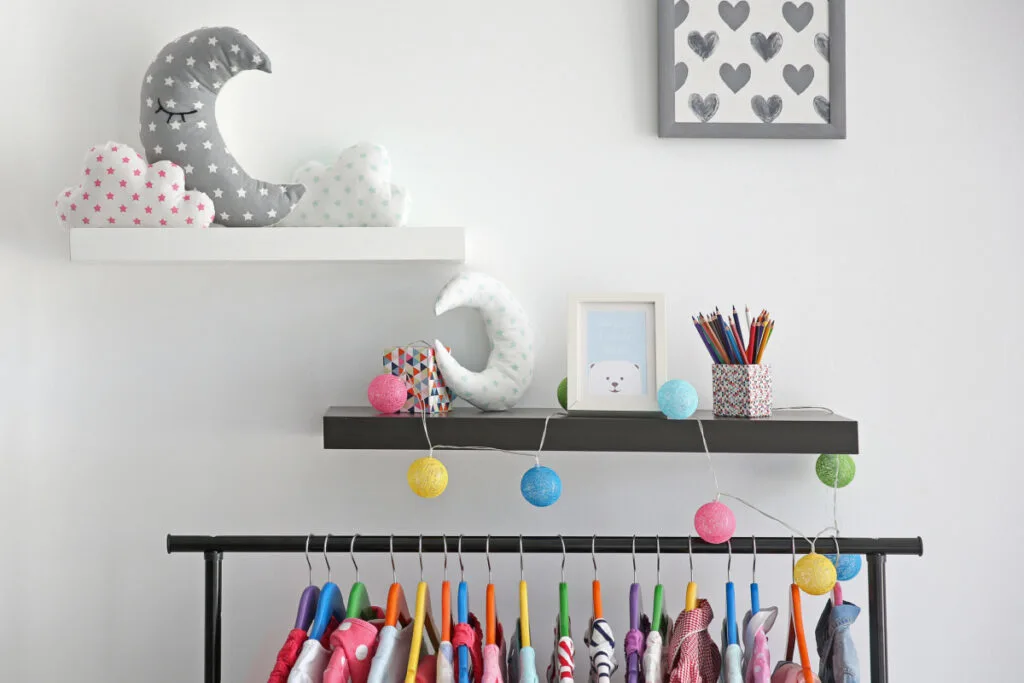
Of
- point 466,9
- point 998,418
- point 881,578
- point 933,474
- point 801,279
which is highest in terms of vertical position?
point 466,9

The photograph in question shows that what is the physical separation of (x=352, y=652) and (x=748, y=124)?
1137mm

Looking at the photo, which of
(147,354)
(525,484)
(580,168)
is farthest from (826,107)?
(147,354)

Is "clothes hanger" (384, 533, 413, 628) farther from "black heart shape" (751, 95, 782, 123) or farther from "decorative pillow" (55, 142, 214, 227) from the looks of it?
"black heart shape" (751, 95, 782, 123)

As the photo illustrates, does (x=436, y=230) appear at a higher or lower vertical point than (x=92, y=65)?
lower

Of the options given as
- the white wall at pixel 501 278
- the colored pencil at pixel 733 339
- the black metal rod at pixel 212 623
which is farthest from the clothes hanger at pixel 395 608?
the colored pencil at pixel 733 339

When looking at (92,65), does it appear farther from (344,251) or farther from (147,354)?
(344,251)

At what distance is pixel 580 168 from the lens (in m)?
1.54

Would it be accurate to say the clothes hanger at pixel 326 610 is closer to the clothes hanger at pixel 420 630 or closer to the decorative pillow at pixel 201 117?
the clothes hanger at pixel 420 630

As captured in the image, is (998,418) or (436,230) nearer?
(436,230)

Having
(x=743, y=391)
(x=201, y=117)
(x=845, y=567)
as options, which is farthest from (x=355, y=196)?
(x=845, y=567)

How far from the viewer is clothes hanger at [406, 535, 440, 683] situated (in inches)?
48.3

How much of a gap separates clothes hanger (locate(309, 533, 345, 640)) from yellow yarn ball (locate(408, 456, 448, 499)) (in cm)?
17

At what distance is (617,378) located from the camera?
1389mm

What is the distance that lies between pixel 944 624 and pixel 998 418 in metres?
0.40
